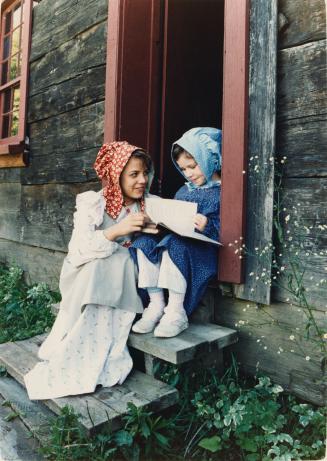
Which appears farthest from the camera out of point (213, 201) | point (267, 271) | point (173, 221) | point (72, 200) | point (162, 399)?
point (72, 200)

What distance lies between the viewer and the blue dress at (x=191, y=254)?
6.84ft

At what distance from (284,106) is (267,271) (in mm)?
839

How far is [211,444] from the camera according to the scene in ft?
5.67

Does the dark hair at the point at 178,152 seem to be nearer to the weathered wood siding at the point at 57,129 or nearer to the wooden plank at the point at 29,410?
the weathered wood siding at the point at 57,129

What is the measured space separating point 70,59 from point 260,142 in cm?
230

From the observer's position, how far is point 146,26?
302 cm

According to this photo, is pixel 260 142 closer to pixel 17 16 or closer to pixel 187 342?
pixel 187 342

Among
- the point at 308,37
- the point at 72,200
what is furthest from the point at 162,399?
the point at 72,200

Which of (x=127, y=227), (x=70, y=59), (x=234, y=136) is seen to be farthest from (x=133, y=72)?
(x=127, y=227)

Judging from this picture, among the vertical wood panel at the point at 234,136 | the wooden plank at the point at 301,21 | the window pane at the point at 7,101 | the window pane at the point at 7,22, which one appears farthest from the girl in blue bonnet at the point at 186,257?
the window pane at the point at 7,22

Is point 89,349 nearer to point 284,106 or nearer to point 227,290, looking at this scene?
point 227,290

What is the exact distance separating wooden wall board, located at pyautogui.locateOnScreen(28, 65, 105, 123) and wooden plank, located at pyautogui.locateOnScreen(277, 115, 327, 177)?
1673 mm

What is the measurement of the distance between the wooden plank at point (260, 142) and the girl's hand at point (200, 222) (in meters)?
0.18

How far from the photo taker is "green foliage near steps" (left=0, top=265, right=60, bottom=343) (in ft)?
10.1
